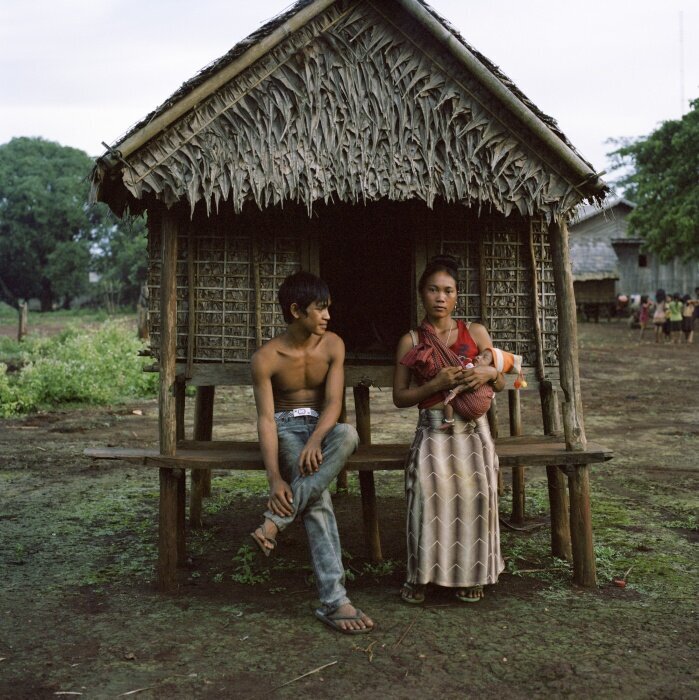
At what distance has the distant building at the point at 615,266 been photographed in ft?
116

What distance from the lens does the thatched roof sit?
4.77 meters

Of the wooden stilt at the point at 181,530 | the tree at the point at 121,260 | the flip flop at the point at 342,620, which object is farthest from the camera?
the tree at the point at 121,260

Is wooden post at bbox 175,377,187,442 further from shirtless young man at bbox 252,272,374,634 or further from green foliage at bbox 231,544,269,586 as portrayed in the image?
shirtless young man at bbox 252,272,374,634

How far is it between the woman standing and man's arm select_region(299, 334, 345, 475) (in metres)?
0.35

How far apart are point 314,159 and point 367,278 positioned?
3.62 meters

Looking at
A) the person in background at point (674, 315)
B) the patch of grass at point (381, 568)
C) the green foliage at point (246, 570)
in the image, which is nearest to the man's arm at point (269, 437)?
the green foliage at point (246, 570)

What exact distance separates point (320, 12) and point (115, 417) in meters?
7.96

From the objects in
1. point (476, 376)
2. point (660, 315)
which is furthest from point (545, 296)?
point (660, 315)

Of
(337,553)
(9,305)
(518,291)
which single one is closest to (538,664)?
(337,553)

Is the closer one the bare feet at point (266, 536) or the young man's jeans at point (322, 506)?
the bare feet at point (266, 536)

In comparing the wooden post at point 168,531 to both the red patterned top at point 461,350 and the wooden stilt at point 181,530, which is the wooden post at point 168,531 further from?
the red patterned top at point 461,350

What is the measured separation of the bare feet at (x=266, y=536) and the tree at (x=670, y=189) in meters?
22.8

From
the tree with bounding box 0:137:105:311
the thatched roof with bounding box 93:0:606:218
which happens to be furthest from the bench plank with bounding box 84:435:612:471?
the tree with bounding box 0:137:105:311

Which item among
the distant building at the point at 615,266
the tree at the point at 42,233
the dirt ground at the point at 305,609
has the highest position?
the tree at the point at 42,233
